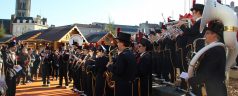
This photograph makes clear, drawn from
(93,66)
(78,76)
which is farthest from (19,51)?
(93,66)

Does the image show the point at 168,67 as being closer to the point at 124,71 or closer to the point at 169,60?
the point at 169,60

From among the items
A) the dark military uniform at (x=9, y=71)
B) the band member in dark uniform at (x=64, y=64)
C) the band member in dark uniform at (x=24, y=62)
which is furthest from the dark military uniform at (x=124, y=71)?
the band member in dark uniform at (x=24, y=62)

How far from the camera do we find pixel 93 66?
10.5 metres

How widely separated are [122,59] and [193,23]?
1.63m

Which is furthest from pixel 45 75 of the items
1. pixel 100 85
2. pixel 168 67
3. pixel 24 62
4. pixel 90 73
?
pixel 168 67

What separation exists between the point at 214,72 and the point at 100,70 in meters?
5.52

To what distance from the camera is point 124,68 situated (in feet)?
25.6

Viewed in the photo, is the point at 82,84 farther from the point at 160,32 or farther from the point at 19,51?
the point at 19,51

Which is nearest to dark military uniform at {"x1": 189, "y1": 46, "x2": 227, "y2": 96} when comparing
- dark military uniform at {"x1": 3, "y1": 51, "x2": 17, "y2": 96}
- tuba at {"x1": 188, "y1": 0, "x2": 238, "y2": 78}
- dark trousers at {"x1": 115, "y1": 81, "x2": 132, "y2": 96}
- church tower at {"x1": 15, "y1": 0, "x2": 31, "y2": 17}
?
tuba at {"x1": 188, "y1": 0, "x2": 238, "y2": 78}

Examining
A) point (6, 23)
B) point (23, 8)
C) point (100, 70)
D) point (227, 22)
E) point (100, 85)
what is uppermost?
point (23, 8)

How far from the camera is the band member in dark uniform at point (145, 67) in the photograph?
831 cm

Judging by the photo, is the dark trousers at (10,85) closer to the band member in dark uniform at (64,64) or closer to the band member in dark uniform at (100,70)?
the band member in dark uniform at (100,70)

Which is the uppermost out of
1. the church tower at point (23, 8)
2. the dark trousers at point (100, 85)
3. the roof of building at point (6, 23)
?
the church tower at point (23, 8)

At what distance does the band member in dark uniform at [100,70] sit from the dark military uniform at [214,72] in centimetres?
533
